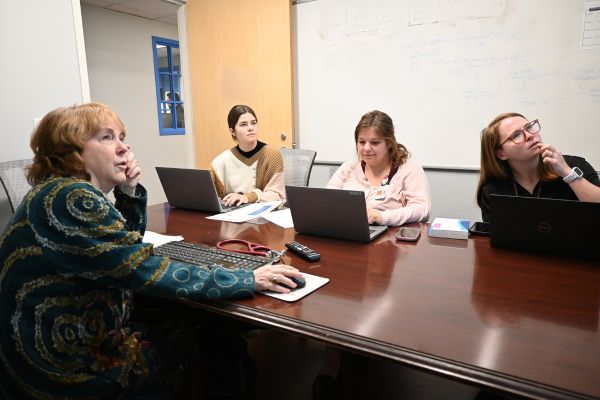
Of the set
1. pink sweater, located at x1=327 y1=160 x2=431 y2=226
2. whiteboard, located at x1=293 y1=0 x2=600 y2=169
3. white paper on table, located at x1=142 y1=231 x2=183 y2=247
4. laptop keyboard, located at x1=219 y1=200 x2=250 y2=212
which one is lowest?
laptop keyboard, located at x1=219 y1=200 x2=250 y2=212

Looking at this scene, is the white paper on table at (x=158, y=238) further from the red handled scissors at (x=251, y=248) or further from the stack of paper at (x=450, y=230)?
the stack of paper at (x=450, y=230)

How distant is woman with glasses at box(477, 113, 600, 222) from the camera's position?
155 centimetres

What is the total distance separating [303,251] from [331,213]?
209 mm

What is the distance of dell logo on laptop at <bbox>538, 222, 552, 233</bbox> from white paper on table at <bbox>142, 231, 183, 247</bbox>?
1238 millimetres

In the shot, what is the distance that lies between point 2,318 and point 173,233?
756 millimetres

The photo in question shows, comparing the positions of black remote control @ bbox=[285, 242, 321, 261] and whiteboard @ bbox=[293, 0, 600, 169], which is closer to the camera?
black remote control @ bbox=[285, 242, 321, 261]

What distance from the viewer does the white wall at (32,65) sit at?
105 inches

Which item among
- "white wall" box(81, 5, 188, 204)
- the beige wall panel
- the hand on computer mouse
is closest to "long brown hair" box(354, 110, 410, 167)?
the hand on computer mouse

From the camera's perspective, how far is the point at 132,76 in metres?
4.71

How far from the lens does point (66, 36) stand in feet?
9.68

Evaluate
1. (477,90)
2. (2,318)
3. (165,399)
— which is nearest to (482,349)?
(165,399)

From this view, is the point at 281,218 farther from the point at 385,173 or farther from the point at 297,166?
the point at 297,166

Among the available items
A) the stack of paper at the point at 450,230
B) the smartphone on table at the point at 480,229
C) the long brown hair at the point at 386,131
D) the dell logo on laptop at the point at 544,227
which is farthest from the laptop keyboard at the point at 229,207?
the dell logo on laptop at the point at 544,227

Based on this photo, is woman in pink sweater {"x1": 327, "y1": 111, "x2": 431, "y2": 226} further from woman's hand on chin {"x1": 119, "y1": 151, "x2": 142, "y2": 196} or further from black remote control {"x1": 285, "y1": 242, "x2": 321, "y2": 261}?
woman's hand on chin {"x1": 119, "y1": 151, "x2": 142, "y2": 196}
